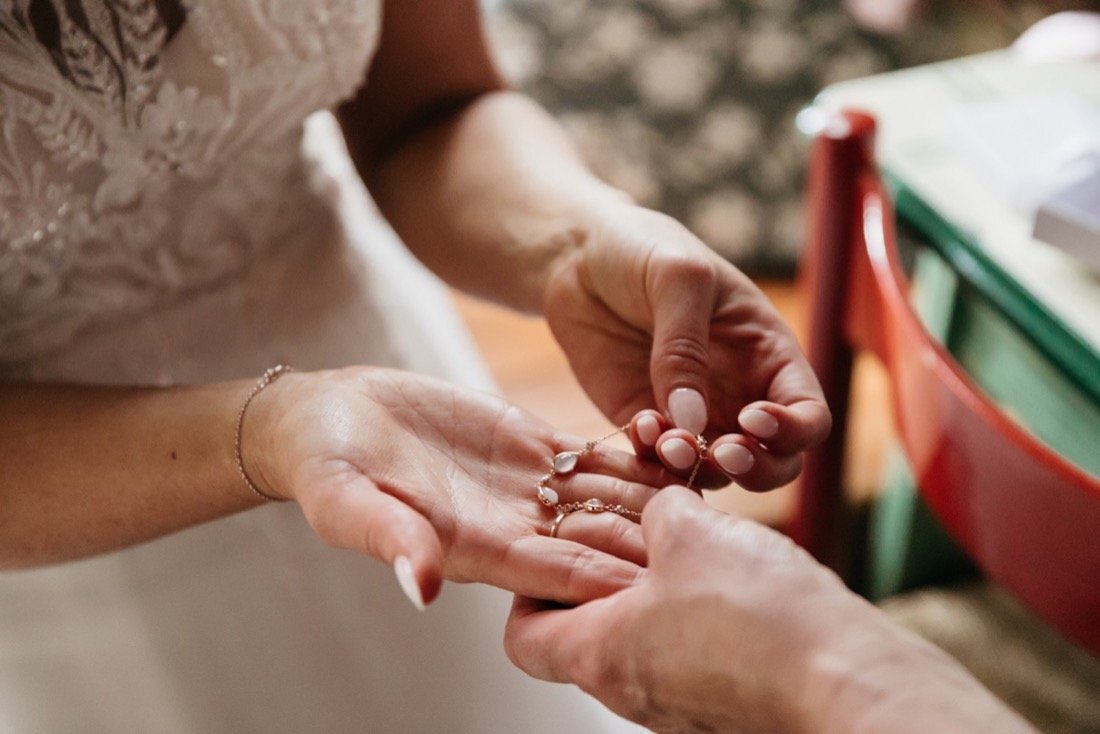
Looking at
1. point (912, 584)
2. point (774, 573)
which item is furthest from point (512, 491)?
point (912, 584)

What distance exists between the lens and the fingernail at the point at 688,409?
2.27 ft

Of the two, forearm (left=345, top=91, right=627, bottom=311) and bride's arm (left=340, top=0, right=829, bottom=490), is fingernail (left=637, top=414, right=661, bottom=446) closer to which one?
bride's arm (left=340, top=0, right=829, bottom=490)

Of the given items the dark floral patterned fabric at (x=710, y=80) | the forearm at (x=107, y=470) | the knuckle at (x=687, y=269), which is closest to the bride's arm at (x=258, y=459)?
the forearm at (x=107, y=470)

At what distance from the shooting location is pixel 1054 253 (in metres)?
0.90

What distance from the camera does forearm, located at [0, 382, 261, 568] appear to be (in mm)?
700

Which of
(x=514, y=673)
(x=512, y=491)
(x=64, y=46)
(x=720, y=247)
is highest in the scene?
(x=64, y=46)

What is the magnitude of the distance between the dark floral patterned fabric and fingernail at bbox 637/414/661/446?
67.3 inches

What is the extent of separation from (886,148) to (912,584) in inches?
24.5

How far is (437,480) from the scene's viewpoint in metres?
0.64

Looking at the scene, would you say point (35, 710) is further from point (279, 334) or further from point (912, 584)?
point (912, 584)

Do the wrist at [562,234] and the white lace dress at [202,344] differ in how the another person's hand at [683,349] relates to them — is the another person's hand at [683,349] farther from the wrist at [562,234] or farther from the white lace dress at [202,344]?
the white lace dress at [202,344]

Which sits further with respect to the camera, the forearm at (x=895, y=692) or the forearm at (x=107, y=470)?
the forearm at (x=107, y=470)

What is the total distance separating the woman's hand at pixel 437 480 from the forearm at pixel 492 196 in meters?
0.20

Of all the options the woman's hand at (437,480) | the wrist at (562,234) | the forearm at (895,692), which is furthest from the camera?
the wrist at (562,234)
